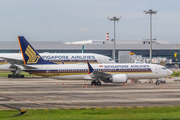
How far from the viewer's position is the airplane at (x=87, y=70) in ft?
144

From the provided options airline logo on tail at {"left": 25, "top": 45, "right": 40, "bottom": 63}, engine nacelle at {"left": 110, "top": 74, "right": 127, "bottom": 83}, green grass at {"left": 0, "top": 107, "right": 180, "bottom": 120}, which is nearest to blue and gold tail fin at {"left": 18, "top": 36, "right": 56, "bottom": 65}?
airline logo on tail at {"left": 25, "top": 45, "right": 40, "bottom": 63}

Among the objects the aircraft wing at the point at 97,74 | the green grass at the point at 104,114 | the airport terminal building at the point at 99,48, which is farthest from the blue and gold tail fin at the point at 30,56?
the airport terminal building at the point at 99,48

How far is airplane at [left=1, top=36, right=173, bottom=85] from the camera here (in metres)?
43.8

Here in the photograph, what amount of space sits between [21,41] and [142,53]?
87.5m

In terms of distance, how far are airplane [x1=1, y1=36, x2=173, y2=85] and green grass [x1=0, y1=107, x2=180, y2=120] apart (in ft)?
67.1

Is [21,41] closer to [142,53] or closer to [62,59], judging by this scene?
[62,59]

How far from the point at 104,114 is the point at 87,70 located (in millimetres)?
23940

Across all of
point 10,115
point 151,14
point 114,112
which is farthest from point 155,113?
point 151,14

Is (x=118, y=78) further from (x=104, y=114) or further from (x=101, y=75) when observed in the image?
(x=104, y=114)

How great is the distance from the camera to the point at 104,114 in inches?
827

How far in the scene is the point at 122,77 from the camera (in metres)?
43.3

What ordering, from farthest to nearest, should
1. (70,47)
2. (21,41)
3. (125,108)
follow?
(70,47) < (21,41) < (125,108)

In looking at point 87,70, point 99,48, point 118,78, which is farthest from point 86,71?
point 99,48

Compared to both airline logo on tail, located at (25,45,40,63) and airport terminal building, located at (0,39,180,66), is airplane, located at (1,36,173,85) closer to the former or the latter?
airline logo on tail, located at (25,45,40,63)
